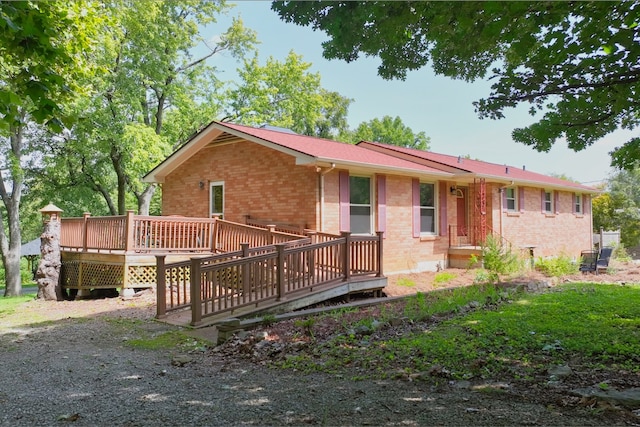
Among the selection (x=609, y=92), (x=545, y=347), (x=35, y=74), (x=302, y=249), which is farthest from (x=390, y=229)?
(x=35, y=74)

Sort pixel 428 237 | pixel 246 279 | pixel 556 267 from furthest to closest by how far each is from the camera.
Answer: pixel 428 237
pixel 556 267
pixel 246 279

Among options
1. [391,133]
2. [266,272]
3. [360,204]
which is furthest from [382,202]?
[391,133]

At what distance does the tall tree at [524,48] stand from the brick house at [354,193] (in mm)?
5916

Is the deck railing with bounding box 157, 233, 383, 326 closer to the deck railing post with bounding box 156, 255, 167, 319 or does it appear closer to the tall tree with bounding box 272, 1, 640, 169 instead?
the deck railing post with bounding box 156, 255, 167, 319

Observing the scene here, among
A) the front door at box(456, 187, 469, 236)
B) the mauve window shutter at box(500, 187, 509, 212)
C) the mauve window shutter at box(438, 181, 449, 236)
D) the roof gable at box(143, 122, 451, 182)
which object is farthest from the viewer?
the mauve window shutter at box(500, 187, 509, 212)

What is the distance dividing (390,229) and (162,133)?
1697cm

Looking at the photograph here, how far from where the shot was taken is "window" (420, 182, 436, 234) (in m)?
15.0

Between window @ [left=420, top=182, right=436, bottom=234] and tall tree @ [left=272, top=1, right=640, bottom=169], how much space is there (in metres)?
9.47

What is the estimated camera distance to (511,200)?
18.3 meters

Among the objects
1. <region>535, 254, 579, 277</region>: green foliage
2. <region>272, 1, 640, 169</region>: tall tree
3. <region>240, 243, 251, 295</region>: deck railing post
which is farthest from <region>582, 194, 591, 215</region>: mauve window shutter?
<region>240, 243, 251, 295</region>: deck railing post

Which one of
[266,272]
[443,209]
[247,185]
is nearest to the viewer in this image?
[266,272]

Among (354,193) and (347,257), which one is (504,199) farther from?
(347,257)

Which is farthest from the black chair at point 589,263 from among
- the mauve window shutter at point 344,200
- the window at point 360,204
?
the mauve window shutter at point 344,200

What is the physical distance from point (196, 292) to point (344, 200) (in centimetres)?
592
